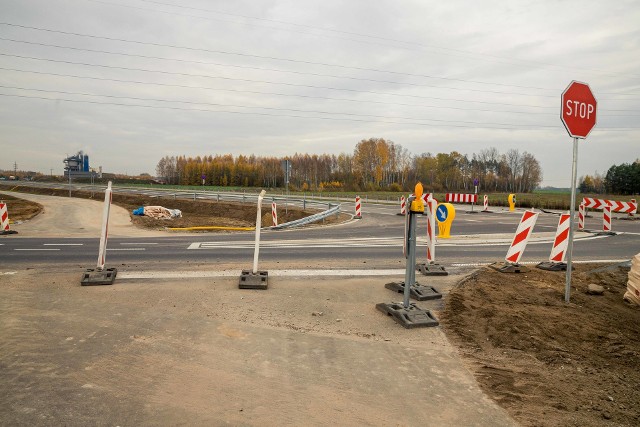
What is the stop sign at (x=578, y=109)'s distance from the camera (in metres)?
6.50

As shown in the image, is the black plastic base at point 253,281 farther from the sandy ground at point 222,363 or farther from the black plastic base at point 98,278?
the black plastic base at point 98,278

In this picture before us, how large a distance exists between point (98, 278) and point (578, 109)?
834 cm

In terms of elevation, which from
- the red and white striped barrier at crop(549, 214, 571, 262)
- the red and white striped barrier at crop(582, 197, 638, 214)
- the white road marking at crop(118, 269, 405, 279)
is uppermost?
the red and white striped barrier at crop(582, 197, 638, 214)

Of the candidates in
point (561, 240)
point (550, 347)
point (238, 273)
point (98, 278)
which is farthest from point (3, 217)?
point (561, 240)

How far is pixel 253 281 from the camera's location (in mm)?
7039

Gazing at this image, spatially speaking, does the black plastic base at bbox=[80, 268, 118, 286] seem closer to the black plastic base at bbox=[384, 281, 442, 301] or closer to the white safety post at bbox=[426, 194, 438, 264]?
the black plastic base at bbox=[384, 281, 442, 301]

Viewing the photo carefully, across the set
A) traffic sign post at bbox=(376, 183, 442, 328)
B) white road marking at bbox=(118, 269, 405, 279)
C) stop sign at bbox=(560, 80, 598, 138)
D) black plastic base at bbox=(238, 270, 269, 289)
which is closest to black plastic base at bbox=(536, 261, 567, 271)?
white road marking at bbox=(118, 269, 405, 279)

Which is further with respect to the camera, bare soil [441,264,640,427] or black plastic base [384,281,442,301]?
black plastic base [384,281,442,301]

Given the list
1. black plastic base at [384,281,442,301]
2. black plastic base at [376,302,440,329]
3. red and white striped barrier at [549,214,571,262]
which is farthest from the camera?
red and white striped barrier at [549,214,571,262]

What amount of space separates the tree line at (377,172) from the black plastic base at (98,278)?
322ft

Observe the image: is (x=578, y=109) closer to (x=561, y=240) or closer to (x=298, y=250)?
(x=561, y=240)

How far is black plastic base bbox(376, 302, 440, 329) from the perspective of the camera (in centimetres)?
542

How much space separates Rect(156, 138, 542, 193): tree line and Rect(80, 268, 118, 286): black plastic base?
9805 cm

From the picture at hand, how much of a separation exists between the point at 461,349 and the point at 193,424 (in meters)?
3.10
